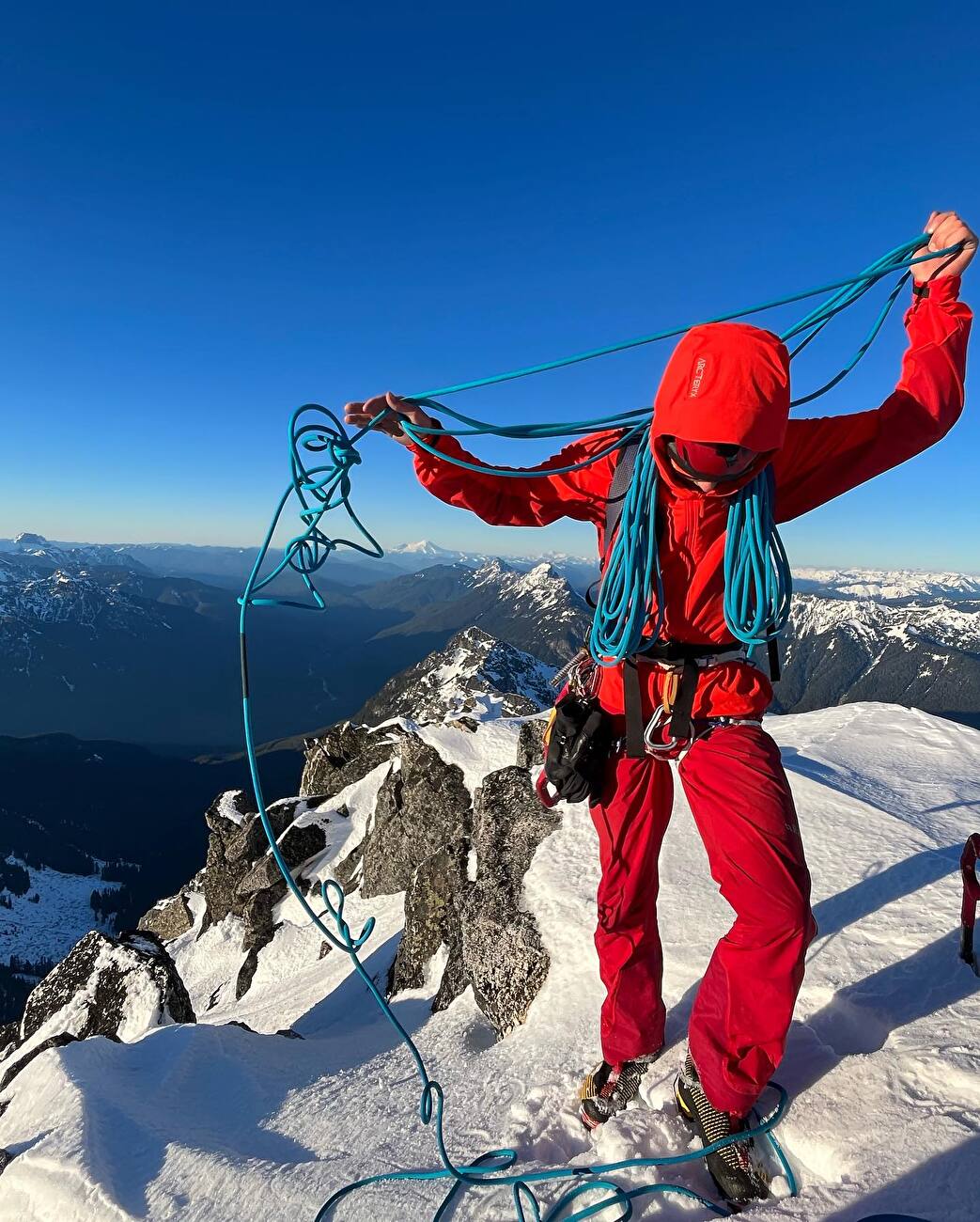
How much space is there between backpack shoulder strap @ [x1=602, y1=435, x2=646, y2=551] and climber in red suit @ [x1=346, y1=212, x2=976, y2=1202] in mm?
99

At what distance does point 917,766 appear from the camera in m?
8.59

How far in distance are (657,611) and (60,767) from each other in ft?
739

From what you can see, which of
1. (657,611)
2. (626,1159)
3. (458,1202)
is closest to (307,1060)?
(458,1202)

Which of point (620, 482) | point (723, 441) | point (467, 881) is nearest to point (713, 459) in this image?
point (723, 441)

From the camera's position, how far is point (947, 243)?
306 centimetres

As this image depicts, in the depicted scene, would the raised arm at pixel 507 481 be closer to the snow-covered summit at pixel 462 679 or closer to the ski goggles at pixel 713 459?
the ski goggles at pixel 713 459

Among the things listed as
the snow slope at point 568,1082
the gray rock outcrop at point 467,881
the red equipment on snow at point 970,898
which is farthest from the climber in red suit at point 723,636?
the gray rock outcrop at point 467,881

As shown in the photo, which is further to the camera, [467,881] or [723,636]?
[467,881]

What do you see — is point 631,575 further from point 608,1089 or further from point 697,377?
point 608,1089

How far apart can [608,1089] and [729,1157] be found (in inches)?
34.5

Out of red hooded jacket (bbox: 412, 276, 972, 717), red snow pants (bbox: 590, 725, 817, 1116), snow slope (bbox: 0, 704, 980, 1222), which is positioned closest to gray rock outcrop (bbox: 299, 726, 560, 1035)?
snow slope (bbox: 0, 704, 980, 1222)

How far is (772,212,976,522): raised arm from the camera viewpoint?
301cm

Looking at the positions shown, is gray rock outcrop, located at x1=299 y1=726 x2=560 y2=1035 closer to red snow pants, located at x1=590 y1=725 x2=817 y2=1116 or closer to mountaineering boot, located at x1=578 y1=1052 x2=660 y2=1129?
mountaineering boot, located at x1=578 y1=1052 x2=660 y2=1129

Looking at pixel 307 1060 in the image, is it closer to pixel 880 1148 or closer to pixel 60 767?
pixel 880 1148
